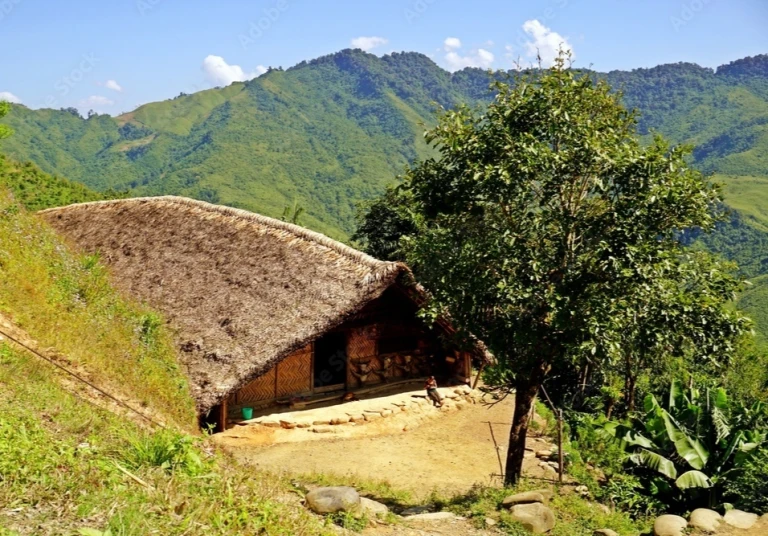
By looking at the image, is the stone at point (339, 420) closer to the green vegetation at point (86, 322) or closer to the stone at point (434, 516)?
the green vegetation at point (86, 322)

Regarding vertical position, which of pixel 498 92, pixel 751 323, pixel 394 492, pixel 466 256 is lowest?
pixel 394 492

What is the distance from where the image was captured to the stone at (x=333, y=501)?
266 inches

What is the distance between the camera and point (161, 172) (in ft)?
446

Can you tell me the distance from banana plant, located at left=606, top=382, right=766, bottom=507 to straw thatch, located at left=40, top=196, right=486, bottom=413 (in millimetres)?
5350

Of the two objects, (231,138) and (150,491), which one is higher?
(231,138)

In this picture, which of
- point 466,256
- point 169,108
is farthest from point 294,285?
point 169,108

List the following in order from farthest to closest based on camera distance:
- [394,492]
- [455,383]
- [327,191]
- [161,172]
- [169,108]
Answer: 1. [169,108]
2. [161,172]
3. [327,191]
4. [455,383]
5. [394,492]

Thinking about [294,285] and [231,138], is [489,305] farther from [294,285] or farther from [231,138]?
[231,138]

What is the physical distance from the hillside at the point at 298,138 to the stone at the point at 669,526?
277 feet

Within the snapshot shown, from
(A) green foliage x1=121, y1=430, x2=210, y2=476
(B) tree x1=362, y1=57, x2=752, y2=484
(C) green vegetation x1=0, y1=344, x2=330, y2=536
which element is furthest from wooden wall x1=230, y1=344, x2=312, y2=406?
(A) green foliage x1=121, y1=430, x2=210, y2=476

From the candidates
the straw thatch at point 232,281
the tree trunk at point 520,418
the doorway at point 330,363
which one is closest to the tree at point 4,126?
the straw thatch at point 232,281

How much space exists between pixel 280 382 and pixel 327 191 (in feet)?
354

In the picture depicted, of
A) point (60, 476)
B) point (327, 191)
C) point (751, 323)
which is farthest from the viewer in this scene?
point (327, 191)

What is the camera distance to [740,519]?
8125 millimetres
